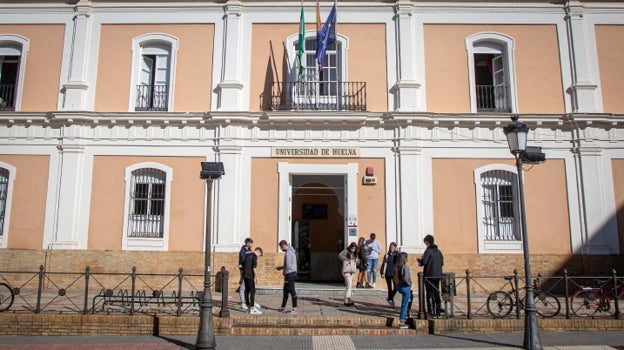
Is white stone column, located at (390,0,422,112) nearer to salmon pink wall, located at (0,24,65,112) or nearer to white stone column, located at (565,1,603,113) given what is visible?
white stone column, located at (565,1,603,113)

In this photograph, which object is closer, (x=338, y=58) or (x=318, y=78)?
(x=318, y=78)

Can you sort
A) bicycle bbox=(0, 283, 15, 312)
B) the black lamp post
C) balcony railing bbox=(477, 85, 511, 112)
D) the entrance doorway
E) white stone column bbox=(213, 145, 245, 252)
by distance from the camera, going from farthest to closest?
the entrance doorway < balcony railing bbox=(477, 85, 511, 112) < white stone column bbox=(213, 145, 245, 252) < bicycle bbox=(0, 283, 15, 312) < the black lamp post

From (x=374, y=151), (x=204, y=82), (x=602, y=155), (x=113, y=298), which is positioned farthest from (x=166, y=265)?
(x=602, y=155)

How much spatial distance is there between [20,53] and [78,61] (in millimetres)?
2276

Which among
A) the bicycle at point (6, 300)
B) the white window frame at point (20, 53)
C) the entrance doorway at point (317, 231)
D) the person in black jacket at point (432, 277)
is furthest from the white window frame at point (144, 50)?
the person in black jacket at point (432, 277)

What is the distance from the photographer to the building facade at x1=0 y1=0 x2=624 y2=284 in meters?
13.9

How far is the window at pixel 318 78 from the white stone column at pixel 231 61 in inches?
63.6

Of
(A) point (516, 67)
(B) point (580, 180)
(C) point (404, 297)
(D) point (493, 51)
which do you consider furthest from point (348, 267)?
(D) point (493, 51)

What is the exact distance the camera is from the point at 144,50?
15.4 meters

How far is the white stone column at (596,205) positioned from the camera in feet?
45.2

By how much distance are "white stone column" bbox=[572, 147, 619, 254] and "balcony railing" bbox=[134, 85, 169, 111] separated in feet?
42.4

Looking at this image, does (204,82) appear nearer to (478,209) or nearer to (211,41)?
(211,41)

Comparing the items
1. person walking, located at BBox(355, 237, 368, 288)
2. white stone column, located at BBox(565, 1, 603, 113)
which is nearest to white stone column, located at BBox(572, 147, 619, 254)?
white stone column, located at BBox(565, 1, 603, 113)

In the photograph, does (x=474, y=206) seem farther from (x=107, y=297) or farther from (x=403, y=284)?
(x=107, y=297)
